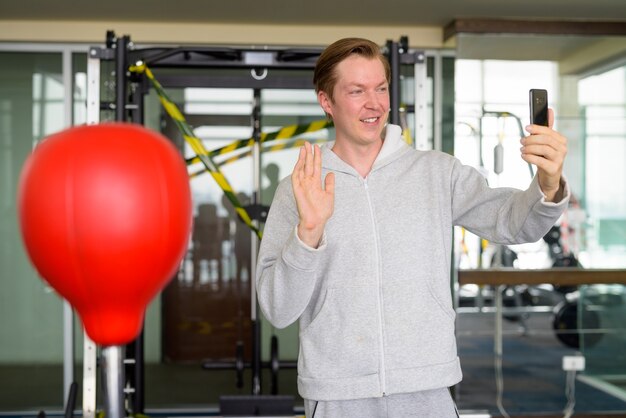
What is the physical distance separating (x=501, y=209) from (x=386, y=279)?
0.88 ft

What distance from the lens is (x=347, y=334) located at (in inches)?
58.1

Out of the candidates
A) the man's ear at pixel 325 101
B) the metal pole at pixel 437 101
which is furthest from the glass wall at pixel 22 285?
the man's ear at pixel 325 101

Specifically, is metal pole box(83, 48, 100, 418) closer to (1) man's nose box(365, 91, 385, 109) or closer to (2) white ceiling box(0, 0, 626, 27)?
(2) white ceiling box(0, 0, 626, 27)

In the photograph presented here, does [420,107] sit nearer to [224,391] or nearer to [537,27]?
[537,27]

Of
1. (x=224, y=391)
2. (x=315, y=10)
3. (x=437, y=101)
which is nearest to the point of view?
(x=315, y=10)

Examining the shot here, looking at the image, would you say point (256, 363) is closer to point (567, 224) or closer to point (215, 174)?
point (215, 174)

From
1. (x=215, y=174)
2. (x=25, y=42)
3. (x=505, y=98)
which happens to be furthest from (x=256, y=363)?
(x=25, y=42)

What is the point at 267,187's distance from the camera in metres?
4.68

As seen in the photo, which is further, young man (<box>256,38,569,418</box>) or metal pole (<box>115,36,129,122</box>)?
metal pole (<box>115,36,129,122</box>)

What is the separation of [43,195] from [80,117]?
4.35m

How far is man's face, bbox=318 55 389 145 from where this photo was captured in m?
1.49

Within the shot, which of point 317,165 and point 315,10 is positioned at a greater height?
point 315,10

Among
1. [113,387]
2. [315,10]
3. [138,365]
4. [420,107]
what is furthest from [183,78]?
[113,387]

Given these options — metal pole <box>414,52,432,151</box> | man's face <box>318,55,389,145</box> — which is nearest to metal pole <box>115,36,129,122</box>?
metal pole <box>414,52,432,151</box>
